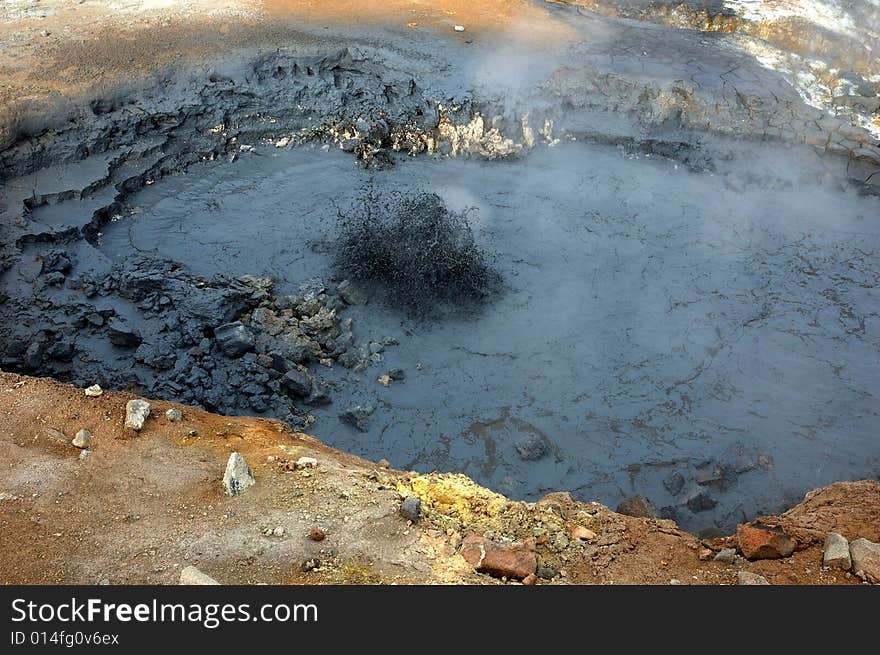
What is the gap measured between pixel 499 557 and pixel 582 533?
2.37 feet

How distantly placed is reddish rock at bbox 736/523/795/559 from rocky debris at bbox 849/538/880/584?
0.32 metres

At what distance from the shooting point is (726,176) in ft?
29.9

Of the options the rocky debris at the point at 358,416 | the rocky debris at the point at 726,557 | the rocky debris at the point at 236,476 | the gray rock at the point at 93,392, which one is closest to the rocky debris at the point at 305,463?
the rocky debris at the point at 236,476

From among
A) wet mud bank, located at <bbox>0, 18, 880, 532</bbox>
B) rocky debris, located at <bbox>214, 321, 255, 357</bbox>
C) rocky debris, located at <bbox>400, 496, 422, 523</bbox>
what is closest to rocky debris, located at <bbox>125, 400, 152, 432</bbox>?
wet mud bank, located at <bbox>0, 18, 880, 532</bbox>

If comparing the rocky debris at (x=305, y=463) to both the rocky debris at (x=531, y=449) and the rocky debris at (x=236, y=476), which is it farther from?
the rocky debris at (x=531, y=449)

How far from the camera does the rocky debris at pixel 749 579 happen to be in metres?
3.81

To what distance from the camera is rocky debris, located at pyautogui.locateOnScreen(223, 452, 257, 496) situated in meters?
4.12

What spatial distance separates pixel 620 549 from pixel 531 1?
10.5 meters

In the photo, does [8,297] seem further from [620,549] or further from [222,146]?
[620,549]

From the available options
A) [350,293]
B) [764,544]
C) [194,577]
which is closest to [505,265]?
[350,293]

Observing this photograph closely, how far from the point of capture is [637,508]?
5.22m

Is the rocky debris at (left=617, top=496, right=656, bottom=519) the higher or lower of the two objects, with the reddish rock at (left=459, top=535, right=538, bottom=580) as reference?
lower

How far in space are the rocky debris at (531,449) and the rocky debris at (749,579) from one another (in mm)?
2016

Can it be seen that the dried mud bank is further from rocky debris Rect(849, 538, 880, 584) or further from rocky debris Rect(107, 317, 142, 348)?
rocky debris Rect(107, 317, 142, 348)
